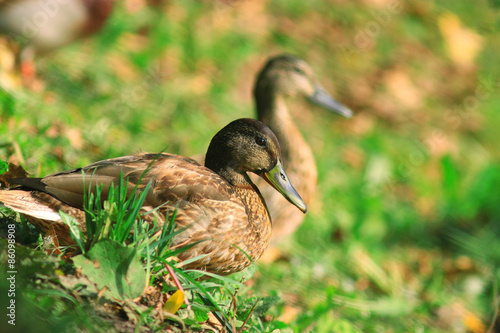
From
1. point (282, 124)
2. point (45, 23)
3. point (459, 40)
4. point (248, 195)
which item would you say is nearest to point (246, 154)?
point (248, 195)

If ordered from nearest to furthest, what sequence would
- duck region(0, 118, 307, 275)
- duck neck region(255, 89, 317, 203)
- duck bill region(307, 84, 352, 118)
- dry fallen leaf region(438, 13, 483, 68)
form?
duck region(0, 118, 307, 275)
duck neck region(255, 89, 317, 203)
duck bill region(307, 84, 352, 118)
dry fallen leaf region(438, 13, 483, 68)

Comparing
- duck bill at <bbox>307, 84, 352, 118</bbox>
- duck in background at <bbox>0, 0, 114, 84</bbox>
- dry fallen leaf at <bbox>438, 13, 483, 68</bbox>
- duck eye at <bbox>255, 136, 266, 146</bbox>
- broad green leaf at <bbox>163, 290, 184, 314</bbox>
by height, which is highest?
duck eye at <bbox>255, 136, 266, 146</bbox>

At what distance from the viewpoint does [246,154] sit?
326cm

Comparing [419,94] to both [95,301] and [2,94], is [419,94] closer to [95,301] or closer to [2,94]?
[2,94]

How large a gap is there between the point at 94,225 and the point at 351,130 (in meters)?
5.14

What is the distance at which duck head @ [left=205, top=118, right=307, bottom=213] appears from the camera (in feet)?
10.7

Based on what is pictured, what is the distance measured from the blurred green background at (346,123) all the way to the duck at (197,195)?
672mm

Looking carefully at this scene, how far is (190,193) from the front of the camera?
293 cm

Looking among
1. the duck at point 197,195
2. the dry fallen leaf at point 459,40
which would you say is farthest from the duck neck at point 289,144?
the dry fallen leaf at point 459,40

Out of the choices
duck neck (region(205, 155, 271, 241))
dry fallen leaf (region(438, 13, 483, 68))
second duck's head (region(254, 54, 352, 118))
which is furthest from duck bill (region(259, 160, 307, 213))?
dry fallen leaf (region(438, 13, 483, 68))

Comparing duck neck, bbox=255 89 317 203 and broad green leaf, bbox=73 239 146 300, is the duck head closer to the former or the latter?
broad green leaf, bbox=73 239 146 300

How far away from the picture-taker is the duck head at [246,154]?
10.7 ft

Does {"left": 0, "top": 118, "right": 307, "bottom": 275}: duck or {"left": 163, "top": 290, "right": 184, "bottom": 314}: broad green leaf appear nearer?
{"left": 163, "top": 290, "right": 184, "bottom": 314}: broad green leaf

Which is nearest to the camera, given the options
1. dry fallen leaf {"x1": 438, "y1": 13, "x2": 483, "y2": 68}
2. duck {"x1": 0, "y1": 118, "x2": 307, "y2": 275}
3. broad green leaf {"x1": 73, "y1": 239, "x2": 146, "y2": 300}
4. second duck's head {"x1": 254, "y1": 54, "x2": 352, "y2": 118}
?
broad green leaf {"x1": 73, "y1": 239, "x2": 146, "y2": 300}
